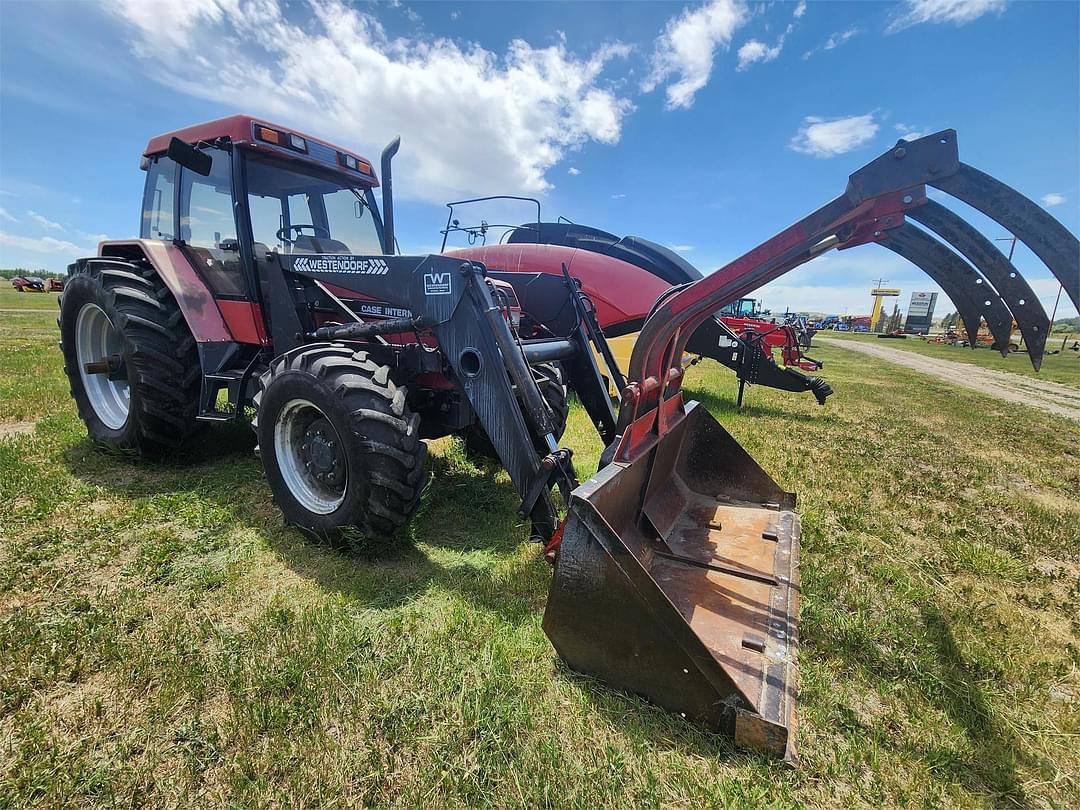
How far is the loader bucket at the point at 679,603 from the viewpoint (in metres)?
1.89

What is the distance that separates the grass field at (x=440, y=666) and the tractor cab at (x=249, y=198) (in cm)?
182

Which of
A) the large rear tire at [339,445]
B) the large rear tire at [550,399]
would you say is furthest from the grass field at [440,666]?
the large rear tire at [550,399]

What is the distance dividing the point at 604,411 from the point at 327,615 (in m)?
2.28

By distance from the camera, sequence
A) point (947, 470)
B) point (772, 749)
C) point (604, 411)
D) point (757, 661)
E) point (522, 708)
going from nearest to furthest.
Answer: point (772, 749)
point (522, 708)
point (757, 661)
point (604, 411)
point (947, 470)

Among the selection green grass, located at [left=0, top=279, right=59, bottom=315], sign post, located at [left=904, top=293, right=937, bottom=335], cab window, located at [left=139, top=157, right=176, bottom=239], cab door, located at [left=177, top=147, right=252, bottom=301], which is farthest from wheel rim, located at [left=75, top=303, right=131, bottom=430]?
sign post, located at [left=904, top=293, right=937, bottom=335]

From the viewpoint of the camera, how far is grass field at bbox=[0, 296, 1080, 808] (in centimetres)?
172

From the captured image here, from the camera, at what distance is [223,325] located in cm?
392

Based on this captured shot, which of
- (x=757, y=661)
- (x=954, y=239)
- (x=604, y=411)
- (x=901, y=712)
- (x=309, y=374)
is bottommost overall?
(x=901, y=712)

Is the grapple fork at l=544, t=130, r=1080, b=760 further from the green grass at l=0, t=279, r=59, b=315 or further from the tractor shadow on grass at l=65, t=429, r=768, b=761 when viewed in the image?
the green grass at l=0, t=279, r=59, b=315

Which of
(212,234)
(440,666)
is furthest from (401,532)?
(212,234)

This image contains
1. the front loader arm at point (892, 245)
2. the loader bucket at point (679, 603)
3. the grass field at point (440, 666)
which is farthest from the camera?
the front loader arm at point (892, 245)

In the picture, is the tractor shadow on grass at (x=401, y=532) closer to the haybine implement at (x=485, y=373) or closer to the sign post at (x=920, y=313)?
the haybine implement at (x=485, y=373)

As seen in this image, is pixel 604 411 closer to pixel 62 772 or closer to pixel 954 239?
pixel 954 239

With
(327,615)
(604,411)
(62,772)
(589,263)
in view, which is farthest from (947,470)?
(62,772)
